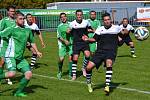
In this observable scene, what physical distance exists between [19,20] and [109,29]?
2.32m

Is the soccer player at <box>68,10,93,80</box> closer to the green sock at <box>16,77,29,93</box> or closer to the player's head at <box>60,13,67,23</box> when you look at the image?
the player's head at <box>60,13,67,23</box>

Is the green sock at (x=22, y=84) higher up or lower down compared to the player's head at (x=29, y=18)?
lower down

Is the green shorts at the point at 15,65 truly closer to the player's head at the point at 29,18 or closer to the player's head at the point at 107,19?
the player's head at the point at 107,19

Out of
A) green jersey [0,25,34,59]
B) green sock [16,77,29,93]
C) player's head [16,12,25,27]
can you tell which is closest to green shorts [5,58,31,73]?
green jersey [0,25,34,59]

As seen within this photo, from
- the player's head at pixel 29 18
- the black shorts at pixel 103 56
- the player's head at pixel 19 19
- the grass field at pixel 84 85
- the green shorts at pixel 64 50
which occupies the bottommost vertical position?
the grass field at pixel 84 85

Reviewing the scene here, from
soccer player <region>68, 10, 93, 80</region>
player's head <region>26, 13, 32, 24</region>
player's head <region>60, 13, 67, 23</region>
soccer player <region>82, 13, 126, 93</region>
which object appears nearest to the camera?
soccer player <region>82, 13, 126, 93</region>

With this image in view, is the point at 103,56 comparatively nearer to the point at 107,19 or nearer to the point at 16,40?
the point at 107,19

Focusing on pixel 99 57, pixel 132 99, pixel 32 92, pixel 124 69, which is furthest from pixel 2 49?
pixel 124 69

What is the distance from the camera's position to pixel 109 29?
1148 centimetres

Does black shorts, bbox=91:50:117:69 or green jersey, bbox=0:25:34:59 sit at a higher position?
green jersey, bbox=0:25:34:59

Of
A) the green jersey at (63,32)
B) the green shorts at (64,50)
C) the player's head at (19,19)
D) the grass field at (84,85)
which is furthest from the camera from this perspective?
the green shorts at (64,50)

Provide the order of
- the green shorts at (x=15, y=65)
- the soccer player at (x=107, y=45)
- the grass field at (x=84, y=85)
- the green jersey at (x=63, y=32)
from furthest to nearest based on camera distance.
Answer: the green jersey at (x=63, y=32), the soccer player at (x=107, y=45), the grass field at (x=84, y=85), the green shorts at (x=15, y=65)

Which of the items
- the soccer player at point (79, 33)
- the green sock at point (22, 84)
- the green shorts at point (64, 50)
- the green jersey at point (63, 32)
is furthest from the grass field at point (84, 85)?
the green jersey at point (63, 32)

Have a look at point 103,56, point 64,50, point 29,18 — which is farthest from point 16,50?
point 29,18
